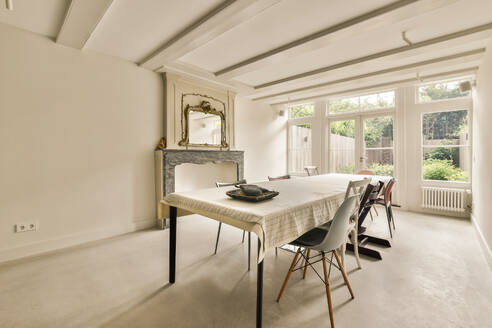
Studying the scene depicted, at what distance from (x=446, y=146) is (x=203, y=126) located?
4.67 m

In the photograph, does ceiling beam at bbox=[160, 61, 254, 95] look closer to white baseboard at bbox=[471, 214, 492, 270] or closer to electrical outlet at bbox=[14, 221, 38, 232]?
electrical outlet at bbox=[14, 221, 38, 232]

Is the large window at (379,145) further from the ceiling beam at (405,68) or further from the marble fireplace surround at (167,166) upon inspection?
the marble fireplace surround at (167,166)

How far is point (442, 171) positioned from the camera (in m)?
4.45

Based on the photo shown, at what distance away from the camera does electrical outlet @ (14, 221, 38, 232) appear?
261 cm

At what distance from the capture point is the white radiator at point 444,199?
4.16m

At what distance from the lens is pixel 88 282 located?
209 cm

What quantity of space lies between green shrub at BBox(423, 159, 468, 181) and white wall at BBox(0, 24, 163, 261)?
5.20 m

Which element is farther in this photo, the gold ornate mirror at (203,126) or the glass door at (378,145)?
the glass door at (378,145)

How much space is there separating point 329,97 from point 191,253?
4.50 metres

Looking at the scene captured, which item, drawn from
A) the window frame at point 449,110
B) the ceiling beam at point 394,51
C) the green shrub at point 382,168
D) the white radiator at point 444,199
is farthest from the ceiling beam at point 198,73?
the white radiator at point 444,199

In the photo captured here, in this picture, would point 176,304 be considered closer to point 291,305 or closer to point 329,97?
point 291,305

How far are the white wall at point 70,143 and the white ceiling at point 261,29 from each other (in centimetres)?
30

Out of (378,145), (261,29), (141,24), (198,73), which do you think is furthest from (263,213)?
(378,145)

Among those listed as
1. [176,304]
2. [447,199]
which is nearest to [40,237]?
[176,304]
